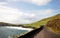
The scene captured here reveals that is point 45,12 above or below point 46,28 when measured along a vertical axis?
above

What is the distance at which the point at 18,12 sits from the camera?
2.99 metres

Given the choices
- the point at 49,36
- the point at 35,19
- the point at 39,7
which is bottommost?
the point at 49,36

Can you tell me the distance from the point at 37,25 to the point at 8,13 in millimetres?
494

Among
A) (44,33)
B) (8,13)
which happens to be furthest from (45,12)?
(8,13)

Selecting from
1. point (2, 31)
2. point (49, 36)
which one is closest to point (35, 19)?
point (49, 36)

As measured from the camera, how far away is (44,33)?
290cm

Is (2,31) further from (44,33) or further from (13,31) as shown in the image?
(44,33)

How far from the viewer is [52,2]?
3006 mm

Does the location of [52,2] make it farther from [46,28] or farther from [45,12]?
[46,28]

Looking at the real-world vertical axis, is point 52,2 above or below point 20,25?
above

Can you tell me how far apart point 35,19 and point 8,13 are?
0.44 m

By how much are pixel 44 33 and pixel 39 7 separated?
0.43 metres

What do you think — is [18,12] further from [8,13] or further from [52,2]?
[52,2]

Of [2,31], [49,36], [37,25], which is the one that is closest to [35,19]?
[37,25]
